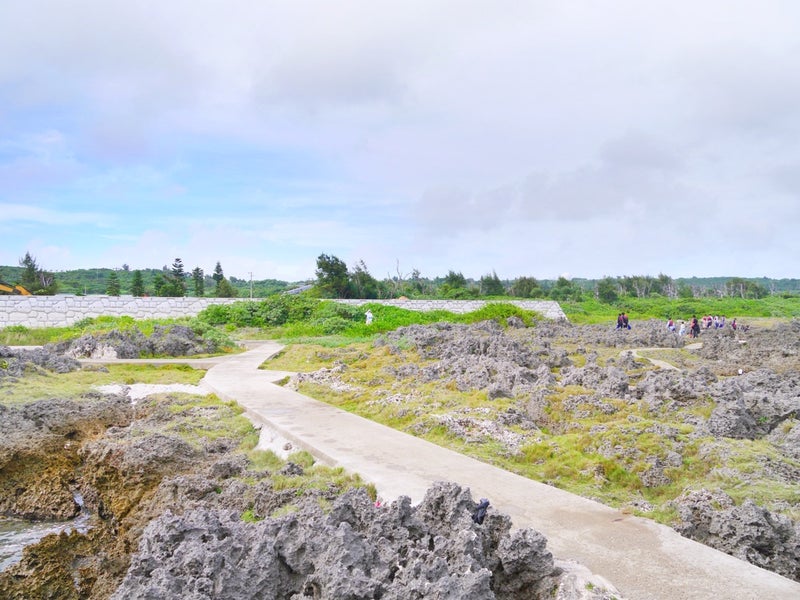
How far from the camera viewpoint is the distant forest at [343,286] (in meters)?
46.2

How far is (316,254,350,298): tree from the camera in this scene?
44531 mm

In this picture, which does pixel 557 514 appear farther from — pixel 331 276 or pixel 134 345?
pixel 331 276

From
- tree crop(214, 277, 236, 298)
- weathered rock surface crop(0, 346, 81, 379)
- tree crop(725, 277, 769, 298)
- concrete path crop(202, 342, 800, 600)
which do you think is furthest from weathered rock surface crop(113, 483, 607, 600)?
tree crop(725, 277, 769, 298)

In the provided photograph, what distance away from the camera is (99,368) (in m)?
17.0

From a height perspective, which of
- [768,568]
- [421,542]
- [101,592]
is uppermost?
[421,542]

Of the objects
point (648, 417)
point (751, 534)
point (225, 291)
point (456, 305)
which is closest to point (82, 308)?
point (225, 291)

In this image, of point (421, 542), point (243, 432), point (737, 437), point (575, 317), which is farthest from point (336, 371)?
point (575, 317)

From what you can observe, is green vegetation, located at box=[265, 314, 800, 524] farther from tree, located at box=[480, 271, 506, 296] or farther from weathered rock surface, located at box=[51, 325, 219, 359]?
tree, located at box=[480, 271, 506, 296]

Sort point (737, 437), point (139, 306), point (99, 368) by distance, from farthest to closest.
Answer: point (139, 306) < point (99, 368) < point (737, 437)

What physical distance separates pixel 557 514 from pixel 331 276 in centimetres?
4003

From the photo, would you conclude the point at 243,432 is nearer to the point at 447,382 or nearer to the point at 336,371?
the point at 447,382

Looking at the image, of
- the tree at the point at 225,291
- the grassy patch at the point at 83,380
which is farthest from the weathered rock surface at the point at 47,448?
the tree at the point at 225,291

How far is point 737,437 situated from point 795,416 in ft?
5.61

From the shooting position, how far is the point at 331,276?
44.8 metres
